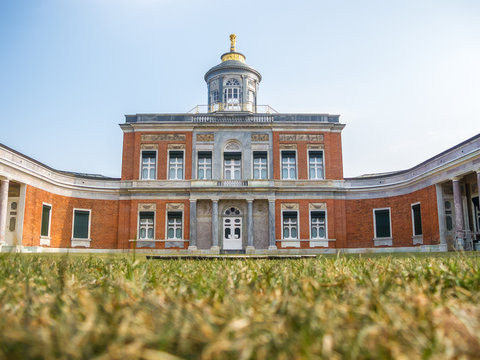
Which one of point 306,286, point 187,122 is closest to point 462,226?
point 187,122

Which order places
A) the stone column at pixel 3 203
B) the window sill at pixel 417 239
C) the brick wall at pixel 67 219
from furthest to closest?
the window sill at pixel 417 239
the brick wall at pixel 67 219
the stone column at pixel 3 203

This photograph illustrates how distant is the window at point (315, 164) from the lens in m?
28.1

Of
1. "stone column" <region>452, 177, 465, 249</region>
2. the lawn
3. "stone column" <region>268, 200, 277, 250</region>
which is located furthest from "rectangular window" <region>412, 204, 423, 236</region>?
the lawn

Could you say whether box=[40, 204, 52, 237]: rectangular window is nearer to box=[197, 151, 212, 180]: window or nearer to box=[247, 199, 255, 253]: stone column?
box=[197, 151, 212, 180]: window

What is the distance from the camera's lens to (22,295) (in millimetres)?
2008

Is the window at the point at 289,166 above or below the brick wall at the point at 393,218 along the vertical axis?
above

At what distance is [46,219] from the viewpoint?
25.2m

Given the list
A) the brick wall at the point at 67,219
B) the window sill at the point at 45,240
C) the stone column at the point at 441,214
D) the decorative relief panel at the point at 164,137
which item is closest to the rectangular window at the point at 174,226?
the brick wall at the point at 67,219

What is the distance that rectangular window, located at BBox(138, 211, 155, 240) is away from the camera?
27.1 metres

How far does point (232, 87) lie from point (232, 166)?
8.22 m

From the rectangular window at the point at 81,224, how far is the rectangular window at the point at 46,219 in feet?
6.94

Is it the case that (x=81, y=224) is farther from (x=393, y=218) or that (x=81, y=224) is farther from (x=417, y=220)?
(x=417, y=220)

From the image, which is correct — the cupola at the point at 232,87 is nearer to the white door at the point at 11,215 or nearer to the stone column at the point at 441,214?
the stone column at the point at 441,214

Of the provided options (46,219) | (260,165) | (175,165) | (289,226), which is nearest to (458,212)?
(289,226)
